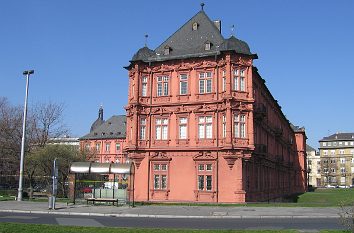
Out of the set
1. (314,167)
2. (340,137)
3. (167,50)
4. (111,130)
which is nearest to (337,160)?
(340,137)

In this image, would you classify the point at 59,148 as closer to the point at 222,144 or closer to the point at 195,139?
the point at 195,139

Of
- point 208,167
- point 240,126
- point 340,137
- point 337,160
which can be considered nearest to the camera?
point 240,126

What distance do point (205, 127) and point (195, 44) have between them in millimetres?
8631

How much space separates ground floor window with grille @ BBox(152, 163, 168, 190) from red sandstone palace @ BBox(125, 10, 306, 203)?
0.19ft

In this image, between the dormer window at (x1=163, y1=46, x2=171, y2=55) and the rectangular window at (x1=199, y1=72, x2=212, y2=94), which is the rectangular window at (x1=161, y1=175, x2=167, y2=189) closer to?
the rectangular window at (x1=199, y1=72, x2=212, y2=94)

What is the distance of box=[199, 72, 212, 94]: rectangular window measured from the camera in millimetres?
38719

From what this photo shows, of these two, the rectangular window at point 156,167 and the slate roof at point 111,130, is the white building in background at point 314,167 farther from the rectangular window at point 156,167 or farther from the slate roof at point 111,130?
the rectangular window at point 156,167

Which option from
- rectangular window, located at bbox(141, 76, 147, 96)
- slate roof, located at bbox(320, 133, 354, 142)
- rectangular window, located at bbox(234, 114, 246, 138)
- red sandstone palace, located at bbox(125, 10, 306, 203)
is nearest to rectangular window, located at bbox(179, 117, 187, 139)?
red sandstone palace, located at bbox(125, 10, 306, 203)

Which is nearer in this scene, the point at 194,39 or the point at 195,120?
the point at 195,120

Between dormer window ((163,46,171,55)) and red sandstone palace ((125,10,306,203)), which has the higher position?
dormer window ((163,46,171,55))

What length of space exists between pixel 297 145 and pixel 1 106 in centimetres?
6869

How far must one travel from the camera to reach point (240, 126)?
37.2 metres

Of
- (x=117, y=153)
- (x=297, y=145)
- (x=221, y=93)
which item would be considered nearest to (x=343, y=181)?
(x=297, y=145)

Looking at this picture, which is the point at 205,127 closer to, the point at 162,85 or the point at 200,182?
the point at 200,182
